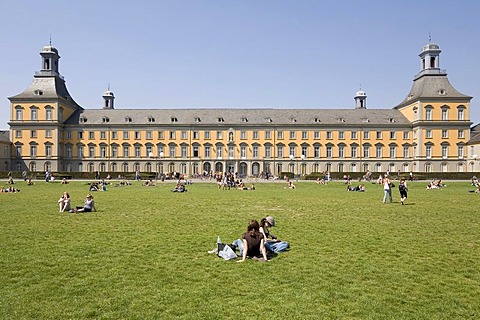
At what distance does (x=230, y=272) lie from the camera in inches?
318

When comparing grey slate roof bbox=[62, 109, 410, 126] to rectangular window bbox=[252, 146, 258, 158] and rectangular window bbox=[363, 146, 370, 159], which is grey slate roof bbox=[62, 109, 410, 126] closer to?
rectangular window bbox=[363, 146, 370, 159]

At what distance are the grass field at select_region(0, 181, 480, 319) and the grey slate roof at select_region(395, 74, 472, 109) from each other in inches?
2501

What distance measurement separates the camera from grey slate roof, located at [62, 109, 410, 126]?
75125 millimetres

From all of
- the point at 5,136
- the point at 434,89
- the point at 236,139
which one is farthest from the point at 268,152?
the point at 5,136

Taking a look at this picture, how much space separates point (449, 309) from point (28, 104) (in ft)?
257

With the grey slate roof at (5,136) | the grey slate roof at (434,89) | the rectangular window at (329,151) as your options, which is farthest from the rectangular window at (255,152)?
the grey slate roof at (5,136)

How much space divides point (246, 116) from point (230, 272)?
69.2 meters

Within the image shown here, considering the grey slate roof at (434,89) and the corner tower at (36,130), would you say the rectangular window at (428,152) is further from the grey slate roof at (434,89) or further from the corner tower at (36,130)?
the corner tower at (36,130)

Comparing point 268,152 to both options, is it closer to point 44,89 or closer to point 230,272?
point 44,89

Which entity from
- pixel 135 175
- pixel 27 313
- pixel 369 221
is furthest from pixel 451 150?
pixel 27 313

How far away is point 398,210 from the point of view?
19.1 meters

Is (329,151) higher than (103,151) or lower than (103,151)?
higher

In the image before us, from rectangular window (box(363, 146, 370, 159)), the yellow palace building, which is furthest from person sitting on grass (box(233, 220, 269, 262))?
rectangular window (box(363, 146, 370, 159))

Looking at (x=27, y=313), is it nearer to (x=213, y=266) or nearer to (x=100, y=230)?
(x=213, y=266)
